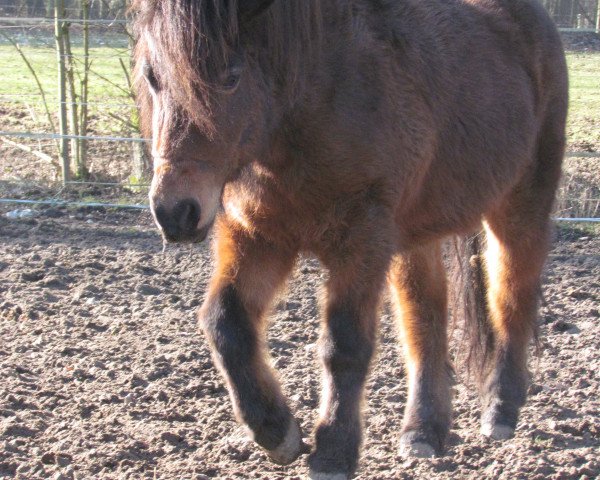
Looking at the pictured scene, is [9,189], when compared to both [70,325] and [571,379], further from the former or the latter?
[571,379]

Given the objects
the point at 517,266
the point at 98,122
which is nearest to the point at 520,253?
the point at 517,266

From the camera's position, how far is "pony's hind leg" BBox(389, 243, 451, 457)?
14.5ft

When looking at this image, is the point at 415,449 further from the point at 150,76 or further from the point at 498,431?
the point at 150,76

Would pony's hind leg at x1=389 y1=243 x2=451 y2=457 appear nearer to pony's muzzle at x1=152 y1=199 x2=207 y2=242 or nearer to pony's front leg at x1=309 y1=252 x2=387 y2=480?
pony's front leg at x1=309 y1=252 x2=387 y2=480

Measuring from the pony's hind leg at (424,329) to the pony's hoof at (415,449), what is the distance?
147mm

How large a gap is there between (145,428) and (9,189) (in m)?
5.79

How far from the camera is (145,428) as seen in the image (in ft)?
13.5

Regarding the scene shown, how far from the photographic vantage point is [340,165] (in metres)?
3.48

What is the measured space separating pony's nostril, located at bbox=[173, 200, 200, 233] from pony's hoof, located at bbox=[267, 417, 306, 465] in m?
1.12

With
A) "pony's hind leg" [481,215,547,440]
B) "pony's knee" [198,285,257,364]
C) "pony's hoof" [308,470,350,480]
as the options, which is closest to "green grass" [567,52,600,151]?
"pony's hind leg" [481,215,547,440]

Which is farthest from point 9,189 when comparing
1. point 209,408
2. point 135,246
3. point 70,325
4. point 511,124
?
point 511,124

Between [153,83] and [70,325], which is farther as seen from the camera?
[70,325]

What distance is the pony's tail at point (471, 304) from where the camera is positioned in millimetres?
5047

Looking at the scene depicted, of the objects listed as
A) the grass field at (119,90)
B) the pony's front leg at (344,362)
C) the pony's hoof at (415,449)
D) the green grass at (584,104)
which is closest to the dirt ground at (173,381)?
the pony's hoof at (415,449)
